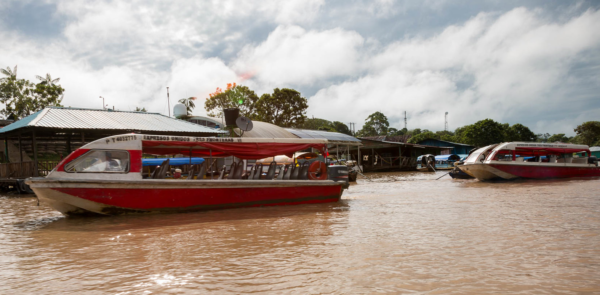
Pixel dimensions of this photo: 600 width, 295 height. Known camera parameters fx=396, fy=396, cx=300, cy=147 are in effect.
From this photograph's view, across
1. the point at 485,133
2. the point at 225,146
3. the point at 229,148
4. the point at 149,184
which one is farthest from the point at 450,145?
the point at 149,184

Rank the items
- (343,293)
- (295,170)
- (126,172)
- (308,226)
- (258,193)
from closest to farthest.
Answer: (343,293), (308,226), (126,172), (258,193), (295,170)

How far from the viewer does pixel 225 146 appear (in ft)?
32.8

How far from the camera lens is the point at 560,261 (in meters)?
4.71

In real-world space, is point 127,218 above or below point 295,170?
below

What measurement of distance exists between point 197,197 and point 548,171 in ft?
60.0

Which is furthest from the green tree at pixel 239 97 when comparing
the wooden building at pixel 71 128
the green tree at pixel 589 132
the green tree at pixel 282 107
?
the green tree at pixel 589 132

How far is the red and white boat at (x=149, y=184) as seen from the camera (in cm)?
811

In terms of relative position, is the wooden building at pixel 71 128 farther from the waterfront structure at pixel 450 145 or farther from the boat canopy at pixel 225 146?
the waterfront structure at pixel 450 145

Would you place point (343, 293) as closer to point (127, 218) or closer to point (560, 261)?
point (560, 261)

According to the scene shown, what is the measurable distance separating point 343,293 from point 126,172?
20.4 ft

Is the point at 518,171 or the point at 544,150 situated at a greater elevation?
the point at 544,150

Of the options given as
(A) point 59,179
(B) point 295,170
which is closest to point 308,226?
(B) point 295,170

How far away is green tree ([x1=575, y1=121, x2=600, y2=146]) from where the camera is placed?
52.8 m

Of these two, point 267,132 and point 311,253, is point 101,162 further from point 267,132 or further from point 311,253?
point 267,132
